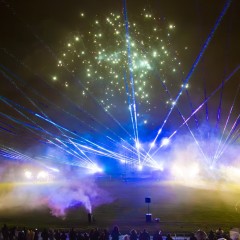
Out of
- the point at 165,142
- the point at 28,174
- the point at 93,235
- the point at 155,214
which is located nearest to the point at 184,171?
the point at 165,142

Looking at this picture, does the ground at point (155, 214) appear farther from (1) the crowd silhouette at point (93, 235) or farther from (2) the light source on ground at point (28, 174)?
(2) the light source on ground at point (28, 174)

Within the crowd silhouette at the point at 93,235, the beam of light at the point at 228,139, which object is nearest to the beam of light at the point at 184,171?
the beam of light at the point at 228,139

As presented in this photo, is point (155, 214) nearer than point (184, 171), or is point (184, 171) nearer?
point (155, 214)

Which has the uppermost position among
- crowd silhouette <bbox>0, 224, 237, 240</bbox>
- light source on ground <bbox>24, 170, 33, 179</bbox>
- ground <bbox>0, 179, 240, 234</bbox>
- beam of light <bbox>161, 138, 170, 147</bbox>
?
beam of light <bbox>161, 138, 170, 147</bbox>

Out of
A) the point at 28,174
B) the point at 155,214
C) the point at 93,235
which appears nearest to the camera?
the point at 93,235

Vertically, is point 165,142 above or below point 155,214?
above

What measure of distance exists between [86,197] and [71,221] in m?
8.44

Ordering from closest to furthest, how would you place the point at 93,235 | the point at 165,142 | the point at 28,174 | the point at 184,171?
1. the point at 93,235
2. the point at 28,174
3. the point at 184,171
4. the point at 165,142

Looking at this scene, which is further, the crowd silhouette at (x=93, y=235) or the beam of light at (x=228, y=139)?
the beam of light at (x=228, y=139)

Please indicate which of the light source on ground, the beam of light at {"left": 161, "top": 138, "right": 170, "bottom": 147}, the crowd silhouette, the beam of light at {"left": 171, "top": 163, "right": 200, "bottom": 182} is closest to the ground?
the crowd silhouette

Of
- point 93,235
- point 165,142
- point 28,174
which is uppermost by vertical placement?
point 165,142

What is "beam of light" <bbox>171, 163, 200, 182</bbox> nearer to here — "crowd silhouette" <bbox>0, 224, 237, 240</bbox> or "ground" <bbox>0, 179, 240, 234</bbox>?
"ground" <bbox>0, 179, 240, 234</bbox>

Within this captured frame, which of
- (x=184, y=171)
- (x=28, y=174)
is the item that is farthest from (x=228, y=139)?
(x=28, y=174)

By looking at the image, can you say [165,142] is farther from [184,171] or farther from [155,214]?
[155,214]
